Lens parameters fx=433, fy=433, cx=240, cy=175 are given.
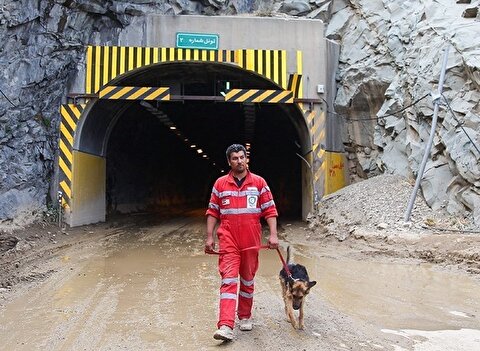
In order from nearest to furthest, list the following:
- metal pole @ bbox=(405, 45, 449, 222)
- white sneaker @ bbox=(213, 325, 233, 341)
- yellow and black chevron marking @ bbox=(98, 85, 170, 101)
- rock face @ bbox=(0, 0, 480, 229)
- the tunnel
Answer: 1. white sneaker @ bbox=(213, 325, 233, 341)
2. metal pole @ bbox=(405, 45, 449, 222)
3. rock face @ bbox=(0, 0, 480, 229)
4. yellow and black chevron marking @ bbox=(98, 85, 170, 101)
5. the tunnel

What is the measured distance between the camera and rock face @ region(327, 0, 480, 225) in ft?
28.6

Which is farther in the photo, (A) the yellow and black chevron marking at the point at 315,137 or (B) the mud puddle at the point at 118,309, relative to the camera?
(A) the yellow and black chevron marking at the point at 315,137

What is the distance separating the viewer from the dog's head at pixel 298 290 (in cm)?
380

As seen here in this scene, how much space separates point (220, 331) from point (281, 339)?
569mm

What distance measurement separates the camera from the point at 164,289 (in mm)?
5605

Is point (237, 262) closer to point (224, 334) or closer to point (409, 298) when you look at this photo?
point (224, 334)

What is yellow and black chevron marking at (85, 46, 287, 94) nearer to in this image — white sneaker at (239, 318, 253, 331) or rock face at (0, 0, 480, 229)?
rock face at (0, 0, 480, 229)

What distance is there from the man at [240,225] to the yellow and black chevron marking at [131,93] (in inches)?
351

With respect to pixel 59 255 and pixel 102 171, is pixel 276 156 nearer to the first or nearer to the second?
pixel 102 171

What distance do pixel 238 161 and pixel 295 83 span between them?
9.30 meters

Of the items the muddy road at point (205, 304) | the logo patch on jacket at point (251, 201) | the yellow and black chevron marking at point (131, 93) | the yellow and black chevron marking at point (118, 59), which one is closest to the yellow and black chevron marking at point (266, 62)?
the yellow and black chevron marking at point (118, 59)

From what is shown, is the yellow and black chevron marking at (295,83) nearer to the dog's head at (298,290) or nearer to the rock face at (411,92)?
the rock face at (411,92)

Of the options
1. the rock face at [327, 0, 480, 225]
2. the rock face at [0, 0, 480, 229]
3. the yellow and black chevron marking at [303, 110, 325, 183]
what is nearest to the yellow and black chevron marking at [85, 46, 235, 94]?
the rock face at [0, 0, 480, 229]

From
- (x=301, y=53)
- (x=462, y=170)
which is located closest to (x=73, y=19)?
(x=301, y=53)
